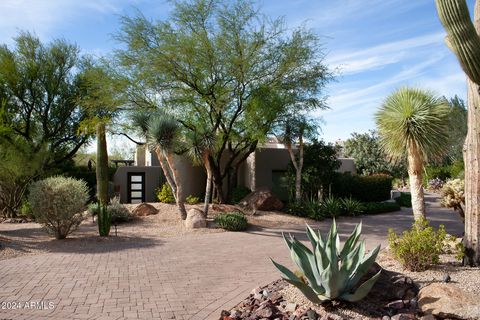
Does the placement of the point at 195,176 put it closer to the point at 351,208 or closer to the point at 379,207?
the point at 351,208

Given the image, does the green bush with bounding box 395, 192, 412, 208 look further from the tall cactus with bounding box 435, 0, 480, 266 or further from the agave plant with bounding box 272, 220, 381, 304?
the agave plant with bounding box 272, 220, 381, 304

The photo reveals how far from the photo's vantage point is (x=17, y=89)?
68.0 feet

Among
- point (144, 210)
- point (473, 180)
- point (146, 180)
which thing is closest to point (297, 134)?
point (144, 210)

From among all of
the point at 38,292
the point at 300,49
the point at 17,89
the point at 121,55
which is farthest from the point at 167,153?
the point at 17,89

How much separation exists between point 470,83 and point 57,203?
9803 mm

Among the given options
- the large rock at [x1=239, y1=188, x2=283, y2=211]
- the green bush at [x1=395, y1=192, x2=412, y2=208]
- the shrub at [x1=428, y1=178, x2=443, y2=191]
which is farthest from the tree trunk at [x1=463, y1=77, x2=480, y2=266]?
the shrub at [x1=428, y1=178, x2=443, y2=191]

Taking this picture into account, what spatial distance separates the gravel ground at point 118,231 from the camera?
10320 mm

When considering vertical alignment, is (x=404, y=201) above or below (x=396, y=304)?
above

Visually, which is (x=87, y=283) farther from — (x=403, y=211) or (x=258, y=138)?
(x=403, y=211)

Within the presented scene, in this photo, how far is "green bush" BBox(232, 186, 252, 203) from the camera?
2008cm

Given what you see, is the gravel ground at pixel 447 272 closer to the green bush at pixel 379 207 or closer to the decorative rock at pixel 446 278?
the decorative rock at pixel 446 278

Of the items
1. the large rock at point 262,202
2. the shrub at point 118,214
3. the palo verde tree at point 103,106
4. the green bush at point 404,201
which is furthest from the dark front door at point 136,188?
the green bush at point 404,201

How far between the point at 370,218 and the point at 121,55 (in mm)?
12208

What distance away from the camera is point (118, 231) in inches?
512
